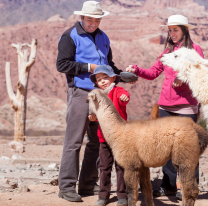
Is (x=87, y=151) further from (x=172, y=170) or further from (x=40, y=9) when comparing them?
(x=40, y=9)

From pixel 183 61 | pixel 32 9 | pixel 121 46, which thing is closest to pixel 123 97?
pixel 183 61

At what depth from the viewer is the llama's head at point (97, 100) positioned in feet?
11.8

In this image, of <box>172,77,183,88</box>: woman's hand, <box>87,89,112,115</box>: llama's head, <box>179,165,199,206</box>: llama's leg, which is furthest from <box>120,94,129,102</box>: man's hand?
<box>179,165,199,206</box>: llama's leg

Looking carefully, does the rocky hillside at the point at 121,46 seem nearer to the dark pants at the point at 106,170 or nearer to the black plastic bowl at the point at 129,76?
the dark pants at the point at 106,170

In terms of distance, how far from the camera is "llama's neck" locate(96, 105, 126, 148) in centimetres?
355

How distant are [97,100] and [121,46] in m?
44.5

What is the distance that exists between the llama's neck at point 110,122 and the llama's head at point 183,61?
3.48 ft

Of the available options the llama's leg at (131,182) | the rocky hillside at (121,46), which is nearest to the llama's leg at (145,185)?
the llama's leg at (131,182)

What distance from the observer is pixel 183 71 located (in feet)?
13.2

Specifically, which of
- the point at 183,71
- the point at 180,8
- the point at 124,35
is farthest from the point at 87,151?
the point at 180,8

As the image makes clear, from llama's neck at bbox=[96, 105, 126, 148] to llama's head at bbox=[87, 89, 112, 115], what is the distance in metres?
0.04

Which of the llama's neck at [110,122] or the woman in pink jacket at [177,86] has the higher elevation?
the woman in pink jacket at [177,86]

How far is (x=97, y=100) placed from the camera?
362 cm

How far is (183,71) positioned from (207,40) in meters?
52.0
